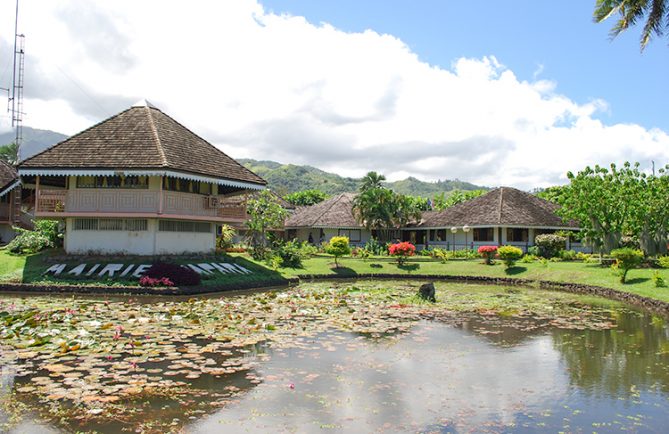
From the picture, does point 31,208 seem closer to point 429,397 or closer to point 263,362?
point 263,362

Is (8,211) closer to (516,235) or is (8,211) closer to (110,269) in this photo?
(110,269)

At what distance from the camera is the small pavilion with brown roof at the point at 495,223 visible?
39831 millimetres

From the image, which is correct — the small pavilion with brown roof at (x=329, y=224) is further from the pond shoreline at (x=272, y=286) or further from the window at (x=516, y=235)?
the pond shoreline at (x=272, y=286)

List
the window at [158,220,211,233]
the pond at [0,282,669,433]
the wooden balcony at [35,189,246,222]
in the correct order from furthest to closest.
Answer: the window at [158,220,211,233] → the wooden balcony at [35,189,246,222] → the pond at [0,282,669,433]

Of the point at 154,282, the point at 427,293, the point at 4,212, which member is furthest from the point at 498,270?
the point at 4,212

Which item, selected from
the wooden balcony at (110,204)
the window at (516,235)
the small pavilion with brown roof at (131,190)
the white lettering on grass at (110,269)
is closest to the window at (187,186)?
the small pavilion with brown roof at (131,190)

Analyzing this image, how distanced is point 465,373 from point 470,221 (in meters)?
34.6

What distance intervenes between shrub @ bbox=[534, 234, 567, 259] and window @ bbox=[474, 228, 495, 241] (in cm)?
648

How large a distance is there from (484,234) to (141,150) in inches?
1077

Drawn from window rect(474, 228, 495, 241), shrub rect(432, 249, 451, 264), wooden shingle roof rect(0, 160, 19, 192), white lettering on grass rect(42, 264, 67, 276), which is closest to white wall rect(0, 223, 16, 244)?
wooden shingle roof rect(0, 160, 19, 192)

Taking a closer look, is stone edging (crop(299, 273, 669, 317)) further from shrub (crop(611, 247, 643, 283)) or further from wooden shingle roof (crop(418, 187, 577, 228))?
wooden shingle roof (crop(418, 187, 577, 228))

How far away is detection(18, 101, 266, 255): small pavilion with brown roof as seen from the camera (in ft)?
73.2

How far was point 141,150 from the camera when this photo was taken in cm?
2331

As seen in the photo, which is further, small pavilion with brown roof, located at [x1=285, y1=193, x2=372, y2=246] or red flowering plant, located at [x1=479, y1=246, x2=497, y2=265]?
small pavilion with brown roof, located at [x1=285, y1=193, x2=372, y2=246]
